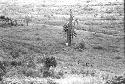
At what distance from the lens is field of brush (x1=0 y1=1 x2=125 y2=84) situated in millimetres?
19491

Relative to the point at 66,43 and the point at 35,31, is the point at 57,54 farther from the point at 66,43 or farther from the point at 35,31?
the point at 35,31

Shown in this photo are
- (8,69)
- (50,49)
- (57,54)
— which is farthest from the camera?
(50,49)

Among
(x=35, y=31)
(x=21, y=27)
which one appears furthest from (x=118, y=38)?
(x=21, y=27)

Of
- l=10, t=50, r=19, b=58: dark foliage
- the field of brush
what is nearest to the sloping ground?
the field of brush

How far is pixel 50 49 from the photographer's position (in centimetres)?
3198

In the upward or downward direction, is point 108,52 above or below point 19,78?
below

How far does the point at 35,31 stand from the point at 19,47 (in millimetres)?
12955

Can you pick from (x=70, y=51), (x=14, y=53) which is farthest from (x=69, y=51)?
(x=14, y=53)

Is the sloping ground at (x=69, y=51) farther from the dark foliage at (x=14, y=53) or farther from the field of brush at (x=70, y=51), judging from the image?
the dark foliage at (x=14, y=53)

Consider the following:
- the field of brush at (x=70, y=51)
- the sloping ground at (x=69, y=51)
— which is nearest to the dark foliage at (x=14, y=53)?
the field of brush at (x=70, y=51)

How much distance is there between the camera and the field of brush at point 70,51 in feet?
63.9

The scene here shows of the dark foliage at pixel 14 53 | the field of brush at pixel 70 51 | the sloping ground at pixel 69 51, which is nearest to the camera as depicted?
the field of brush at pixel 70 51

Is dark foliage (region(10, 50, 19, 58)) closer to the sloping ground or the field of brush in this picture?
the field of brush

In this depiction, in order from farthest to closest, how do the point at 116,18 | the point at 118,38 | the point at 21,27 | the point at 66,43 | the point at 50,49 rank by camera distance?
the point at 116,18
the point at 21,27
the point at 118,38
the point at 66,43
the point at 50,49
